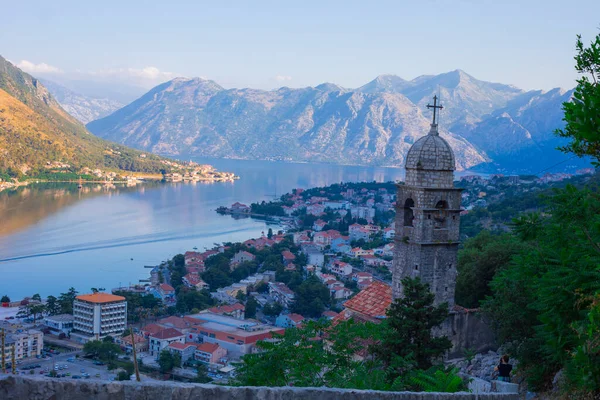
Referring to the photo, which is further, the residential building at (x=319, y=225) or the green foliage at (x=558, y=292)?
the residential building at (x=319, y=225)

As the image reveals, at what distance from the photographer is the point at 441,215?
8.99 metres

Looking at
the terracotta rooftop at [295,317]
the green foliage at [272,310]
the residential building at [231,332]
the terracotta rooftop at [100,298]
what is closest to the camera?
the residential building at [231,332]

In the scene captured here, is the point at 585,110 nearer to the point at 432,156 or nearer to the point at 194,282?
the point at 432,156

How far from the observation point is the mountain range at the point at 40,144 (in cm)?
7938

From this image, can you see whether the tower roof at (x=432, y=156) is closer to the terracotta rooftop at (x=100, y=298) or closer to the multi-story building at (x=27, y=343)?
the multi-story building at (x=27, y=343)

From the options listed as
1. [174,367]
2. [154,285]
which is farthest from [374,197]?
[174,367]

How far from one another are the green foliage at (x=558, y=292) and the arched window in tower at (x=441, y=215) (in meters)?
2.12

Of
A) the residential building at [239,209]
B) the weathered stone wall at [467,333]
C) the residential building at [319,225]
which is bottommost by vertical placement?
the residential building at [319,225]

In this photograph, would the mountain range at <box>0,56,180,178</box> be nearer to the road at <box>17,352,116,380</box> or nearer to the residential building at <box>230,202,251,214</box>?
the residential building at <box>230,202,251,214</box>

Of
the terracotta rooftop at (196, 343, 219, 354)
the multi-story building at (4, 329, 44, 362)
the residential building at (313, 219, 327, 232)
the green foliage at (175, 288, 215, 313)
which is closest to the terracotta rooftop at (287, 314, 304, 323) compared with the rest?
the green foliage at (175, 288, 215, 313)

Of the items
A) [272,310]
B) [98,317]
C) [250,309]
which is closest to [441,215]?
[98,317]

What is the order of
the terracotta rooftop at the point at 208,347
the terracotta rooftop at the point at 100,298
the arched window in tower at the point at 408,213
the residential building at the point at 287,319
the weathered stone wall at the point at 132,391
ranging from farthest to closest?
the residential building at the point at 287,319
the terracotta rooftop at the point at 100,298
the terracotta rooftop at the point at 208,347
the arched window in tower at the point at 408,213
the weathered stone wall at the point at 132,391

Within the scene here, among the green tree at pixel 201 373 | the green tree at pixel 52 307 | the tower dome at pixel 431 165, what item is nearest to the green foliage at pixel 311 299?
the green tree at pixel 201 373

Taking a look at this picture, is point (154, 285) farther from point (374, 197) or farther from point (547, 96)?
point (547, 96)
